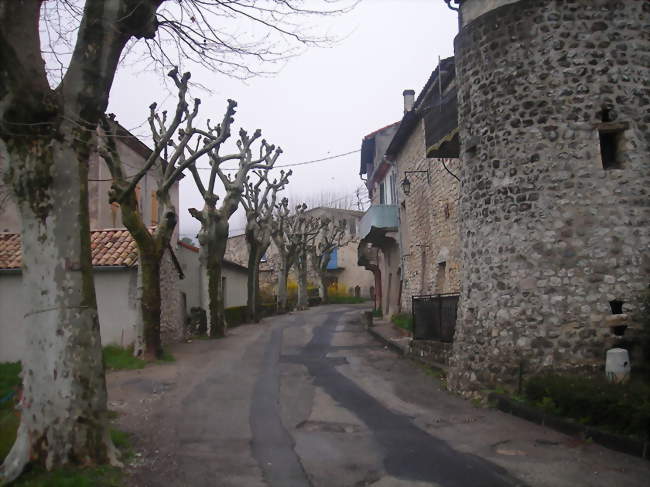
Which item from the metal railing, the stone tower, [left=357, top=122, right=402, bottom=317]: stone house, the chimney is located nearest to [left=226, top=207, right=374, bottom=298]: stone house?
[left=357, top=122, right=402, bottom=317]: stone house

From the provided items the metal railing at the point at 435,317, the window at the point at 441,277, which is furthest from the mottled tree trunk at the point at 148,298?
the window at the point at 441,277

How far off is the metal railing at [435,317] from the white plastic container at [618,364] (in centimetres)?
451

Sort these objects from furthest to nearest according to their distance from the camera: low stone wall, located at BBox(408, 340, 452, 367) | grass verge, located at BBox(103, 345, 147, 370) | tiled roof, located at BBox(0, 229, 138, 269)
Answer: tiled roof, located at BBox(0, 229, 138, 269) < grass verge, located at BBox(103, 345, 147, 370) < low stone wall, located at BBox(408, 340, 452, 367)

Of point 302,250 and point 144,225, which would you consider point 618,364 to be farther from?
point 302,250

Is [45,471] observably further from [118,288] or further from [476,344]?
[118,288]

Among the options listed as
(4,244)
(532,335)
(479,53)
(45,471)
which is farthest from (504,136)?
(4,244)

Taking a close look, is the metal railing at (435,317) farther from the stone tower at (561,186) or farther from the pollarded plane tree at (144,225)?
the pollarded plane tree at (144,225)

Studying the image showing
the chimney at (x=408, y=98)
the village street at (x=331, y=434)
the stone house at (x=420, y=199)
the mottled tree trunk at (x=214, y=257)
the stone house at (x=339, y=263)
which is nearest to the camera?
the village street at (x=331, y=434)

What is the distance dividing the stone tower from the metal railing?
3.07 m

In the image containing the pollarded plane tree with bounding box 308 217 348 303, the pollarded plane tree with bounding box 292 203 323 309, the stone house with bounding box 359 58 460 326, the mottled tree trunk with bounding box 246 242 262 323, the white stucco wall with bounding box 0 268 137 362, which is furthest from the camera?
the pollarded plane tree with bounding box 308 217 348 303

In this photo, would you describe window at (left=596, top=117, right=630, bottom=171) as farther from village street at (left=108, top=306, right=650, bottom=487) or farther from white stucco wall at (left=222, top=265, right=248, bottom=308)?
white stucco wall at (left=222, top=265, right=248, bottom=308)

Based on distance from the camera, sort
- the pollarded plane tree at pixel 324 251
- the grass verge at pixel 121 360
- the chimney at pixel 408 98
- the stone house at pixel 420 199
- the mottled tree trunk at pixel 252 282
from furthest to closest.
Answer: the pollarded plane tree at pixel 324 251 → the chimney at pixel 408 98 → the mottled tree trunk at pixel 252 282 → the stone house at pixel 420 199 → the grass verge at pixel 121 360

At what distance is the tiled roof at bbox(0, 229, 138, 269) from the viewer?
648 inches

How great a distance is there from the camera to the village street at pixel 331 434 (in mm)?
5914
